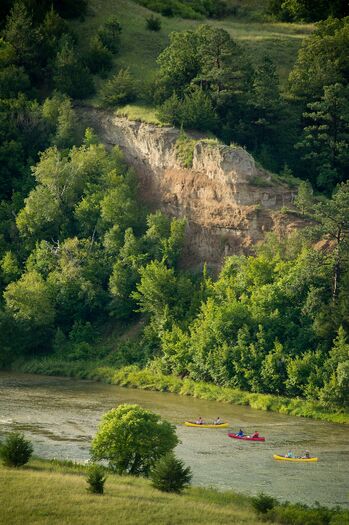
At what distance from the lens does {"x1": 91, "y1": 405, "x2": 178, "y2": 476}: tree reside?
5850 cm

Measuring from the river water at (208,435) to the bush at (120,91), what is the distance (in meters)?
26.8

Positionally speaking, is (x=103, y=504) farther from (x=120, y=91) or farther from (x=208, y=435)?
(x=120, y=91)

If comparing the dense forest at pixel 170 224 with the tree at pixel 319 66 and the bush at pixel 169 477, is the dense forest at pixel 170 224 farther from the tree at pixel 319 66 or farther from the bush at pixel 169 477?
the bush at pixel 169 477

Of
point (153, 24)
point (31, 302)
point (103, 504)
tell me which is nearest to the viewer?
point (103, 504)

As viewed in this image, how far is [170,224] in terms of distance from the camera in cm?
9588

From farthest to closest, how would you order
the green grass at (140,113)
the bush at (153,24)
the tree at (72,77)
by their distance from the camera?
the bush at (153,24), the tree at (72,77), the green grass at (140,113)

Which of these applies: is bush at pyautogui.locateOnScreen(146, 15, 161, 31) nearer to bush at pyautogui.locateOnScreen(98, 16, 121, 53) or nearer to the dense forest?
the dense forest

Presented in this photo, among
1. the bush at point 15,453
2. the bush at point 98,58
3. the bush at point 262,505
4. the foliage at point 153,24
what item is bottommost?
the bush at point 15,453

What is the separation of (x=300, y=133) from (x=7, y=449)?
51627mm

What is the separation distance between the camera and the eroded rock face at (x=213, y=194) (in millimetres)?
91562

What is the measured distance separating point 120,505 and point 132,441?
863cm

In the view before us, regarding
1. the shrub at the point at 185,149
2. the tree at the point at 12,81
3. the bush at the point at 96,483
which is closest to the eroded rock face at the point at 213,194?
the shrub at the point at 185,149

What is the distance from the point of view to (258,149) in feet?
333

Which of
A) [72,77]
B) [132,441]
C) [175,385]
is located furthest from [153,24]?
[132,441]
